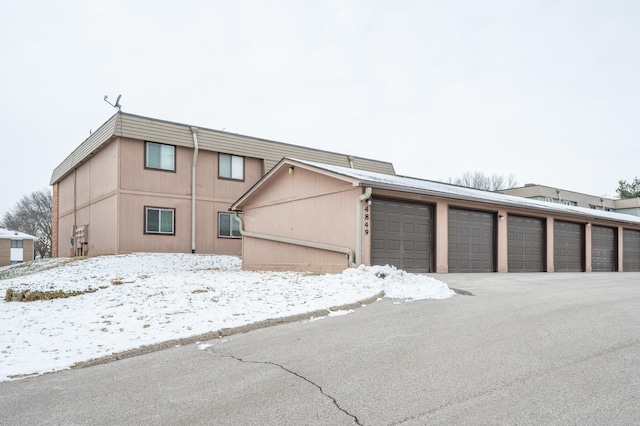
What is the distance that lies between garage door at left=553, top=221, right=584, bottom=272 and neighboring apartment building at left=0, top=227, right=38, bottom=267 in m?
42.3

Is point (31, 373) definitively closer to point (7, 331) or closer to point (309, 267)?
point (7, 331)

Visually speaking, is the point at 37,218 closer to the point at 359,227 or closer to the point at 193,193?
the point at 193,193

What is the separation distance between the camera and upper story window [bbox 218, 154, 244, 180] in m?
20.2

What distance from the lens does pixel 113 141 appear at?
60.3 feet

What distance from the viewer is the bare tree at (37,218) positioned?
163 feet

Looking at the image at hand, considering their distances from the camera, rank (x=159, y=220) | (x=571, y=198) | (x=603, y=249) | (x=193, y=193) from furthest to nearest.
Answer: (x=571, y=198) < (x=603, y=249) < (x=193, y=193) < (x=159, y=220)

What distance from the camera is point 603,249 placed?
20.7 m

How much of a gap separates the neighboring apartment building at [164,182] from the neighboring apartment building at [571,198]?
20008 mm

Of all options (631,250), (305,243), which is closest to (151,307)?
(305,243)

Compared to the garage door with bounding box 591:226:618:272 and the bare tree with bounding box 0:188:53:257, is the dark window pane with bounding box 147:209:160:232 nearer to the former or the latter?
the garage door with bounding box 591:226:618:272

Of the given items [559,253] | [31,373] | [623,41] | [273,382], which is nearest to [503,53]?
[623,41]

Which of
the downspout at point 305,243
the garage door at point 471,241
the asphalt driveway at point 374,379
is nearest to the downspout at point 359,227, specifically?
the downspout at point 305,243

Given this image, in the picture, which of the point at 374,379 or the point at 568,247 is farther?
the point at 568,247

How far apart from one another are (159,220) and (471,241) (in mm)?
12411
